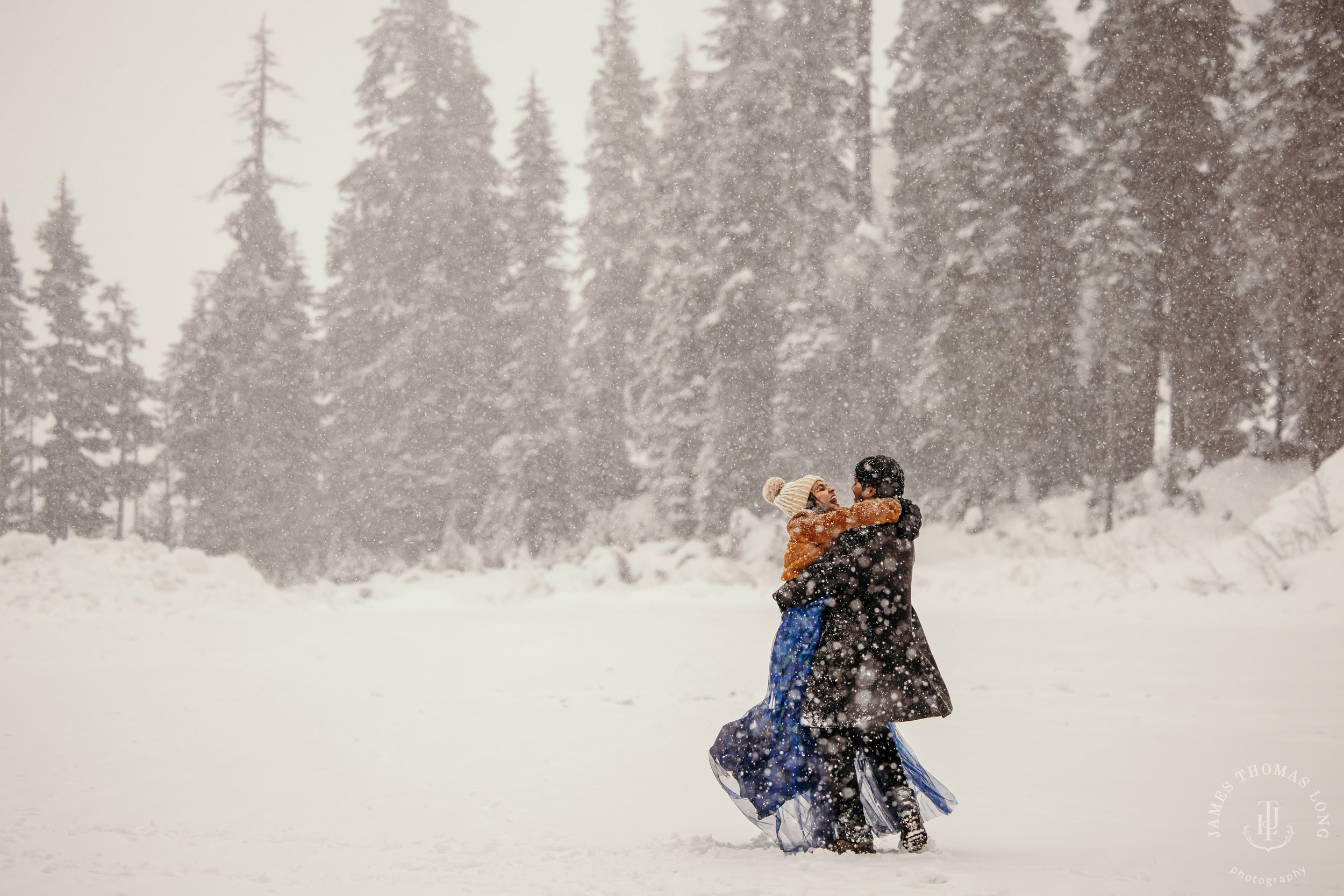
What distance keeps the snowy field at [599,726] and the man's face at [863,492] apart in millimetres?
1622

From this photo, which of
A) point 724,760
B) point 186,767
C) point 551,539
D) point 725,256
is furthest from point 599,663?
point 551,539

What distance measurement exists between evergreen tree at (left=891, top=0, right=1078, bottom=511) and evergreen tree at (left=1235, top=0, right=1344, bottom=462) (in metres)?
3.68

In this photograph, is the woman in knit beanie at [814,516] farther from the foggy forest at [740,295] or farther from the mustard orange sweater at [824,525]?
the foggy forest at [740,295]

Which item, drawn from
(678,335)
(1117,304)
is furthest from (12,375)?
(1117,304)

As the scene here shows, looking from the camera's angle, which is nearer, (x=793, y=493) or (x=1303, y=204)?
(x=793, y=493)

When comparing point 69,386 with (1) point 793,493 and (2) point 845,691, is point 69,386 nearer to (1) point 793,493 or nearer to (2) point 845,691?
(1) point 793,493

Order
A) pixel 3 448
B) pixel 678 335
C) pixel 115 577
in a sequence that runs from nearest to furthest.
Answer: pixel 115 577 → pixel 678 335 → pixel 3 448

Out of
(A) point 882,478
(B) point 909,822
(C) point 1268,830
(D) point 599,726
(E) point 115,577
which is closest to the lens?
(B) point 909,822

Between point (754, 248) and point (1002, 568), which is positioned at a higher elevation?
point (754, 248)

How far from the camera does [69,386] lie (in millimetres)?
32031

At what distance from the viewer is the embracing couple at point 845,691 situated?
4.48m

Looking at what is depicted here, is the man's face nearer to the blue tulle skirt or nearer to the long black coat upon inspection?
the long black coat

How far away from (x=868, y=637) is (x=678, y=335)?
19.7 metres

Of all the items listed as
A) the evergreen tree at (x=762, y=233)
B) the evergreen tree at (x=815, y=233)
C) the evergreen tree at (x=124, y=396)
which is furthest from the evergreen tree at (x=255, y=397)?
the evergreen tree at (x=815, y=233)
